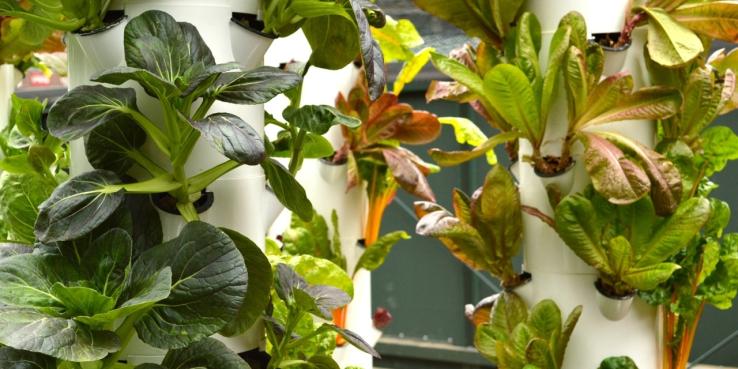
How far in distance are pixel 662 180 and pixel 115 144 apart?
3.37ft

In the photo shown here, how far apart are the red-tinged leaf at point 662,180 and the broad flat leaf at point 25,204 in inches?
41.3

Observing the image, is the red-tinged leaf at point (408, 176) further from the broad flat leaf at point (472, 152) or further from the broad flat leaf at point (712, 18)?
the broad flat leaf at point (712, 18)

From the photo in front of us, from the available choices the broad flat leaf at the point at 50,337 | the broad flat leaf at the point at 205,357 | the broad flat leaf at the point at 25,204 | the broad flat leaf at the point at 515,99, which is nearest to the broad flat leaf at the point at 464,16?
the broad flat leaf at the point at 515,99

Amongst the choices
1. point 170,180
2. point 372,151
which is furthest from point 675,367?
point 170,180

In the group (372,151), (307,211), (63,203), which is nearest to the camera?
(63,203)

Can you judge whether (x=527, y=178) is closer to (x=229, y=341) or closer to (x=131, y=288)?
(x=229, y=341)

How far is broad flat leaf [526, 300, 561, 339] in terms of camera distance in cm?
161

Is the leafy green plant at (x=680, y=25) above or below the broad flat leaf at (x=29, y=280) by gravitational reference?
above

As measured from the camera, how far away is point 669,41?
1.54 m

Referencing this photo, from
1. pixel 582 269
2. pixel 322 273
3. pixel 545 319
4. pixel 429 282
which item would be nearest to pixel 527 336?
pixel 545 319

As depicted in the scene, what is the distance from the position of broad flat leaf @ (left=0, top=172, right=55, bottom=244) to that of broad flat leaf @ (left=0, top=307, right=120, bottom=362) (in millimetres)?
341

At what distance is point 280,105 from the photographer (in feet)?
7.78

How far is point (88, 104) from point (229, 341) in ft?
1.17

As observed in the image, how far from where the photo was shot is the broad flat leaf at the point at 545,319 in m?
1.61
